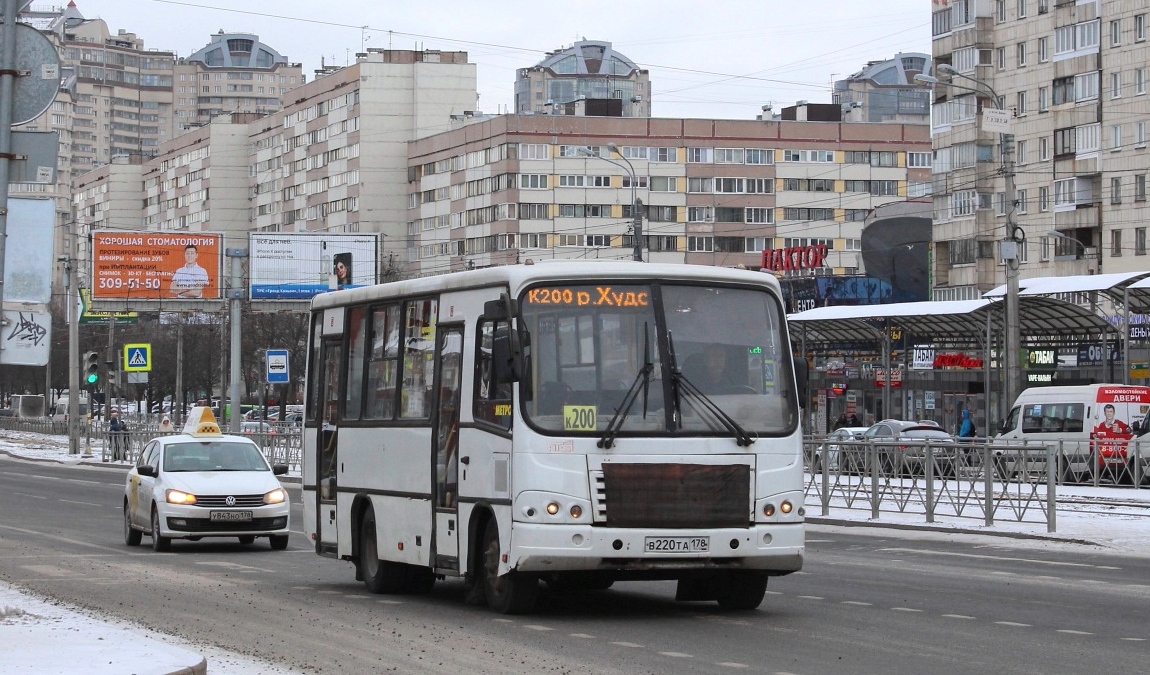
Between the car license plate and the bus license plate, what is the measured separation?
1030cm

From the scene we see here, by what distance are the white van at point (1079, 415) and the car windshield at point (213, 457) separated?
19.7m

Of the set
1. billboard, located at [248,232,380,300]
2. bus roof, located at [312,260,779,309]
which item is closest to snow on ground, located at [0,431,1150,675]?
bus roof, located at [312,260,779,309]

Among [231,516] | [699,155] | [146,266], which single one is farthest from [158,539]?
[699,155]

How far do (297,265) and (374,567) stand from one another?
51.9m

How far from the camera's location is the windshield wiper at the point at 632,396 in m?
13.2

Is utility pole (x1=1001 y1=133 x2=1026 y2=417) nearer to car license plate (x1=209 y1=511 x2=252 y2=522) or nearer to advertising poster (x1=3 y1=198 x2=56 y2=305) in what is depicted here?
car license plate (x1=209 y1=511 x2=252 y2=522)

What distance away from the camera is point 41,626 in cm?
1179

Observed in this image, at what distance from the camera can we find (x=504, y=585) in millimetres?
13672

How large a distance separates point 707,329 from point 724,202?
353 feet

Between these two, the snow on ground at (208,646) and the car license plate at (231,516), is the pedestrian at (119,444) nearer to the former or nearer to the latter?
the snow on ground at (208,646)

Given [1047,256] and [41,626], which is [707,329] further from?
[1047,256]

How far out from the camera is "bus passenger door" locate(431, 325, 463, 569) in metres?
14.4

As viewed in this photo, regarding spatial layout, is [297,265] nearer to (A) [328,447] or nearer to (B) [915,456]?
(B) [915,456]

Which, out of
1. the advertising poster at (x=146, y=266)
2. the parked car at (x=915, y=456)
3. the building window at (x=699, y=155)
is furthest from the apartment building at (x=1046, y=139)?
the parked car at (x=915, y=456)
